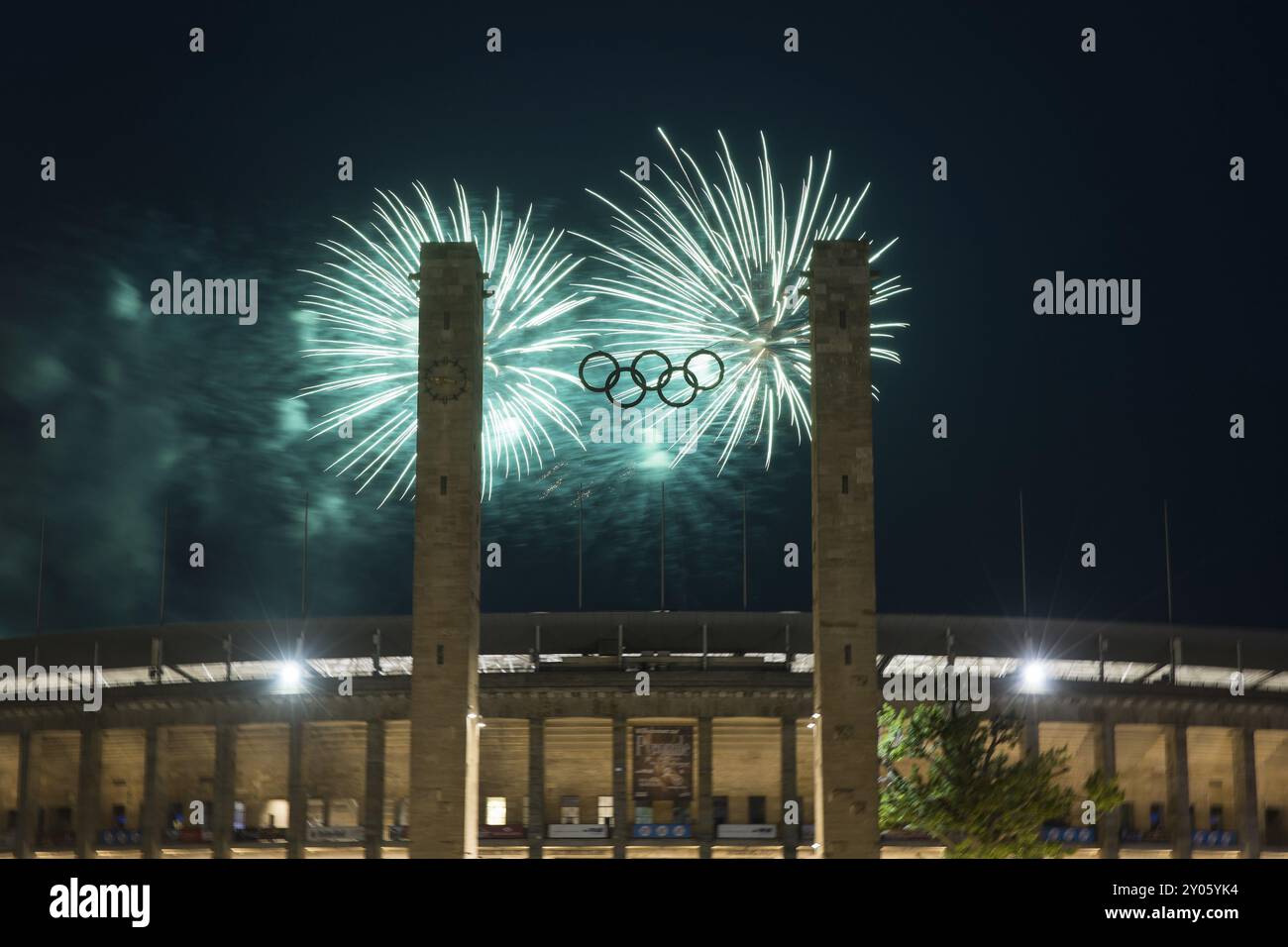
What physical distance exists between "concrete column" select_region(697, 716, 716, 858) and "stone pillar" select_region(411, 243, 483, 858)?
22.7 meters

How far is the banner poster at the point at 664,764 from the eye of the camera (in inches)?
2697

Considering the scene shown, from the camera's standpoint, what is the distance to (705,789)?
67375 millimetres

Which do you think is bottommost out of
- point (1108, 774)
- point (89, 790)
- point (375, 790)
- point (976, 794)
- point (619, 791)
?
point (976, 794)

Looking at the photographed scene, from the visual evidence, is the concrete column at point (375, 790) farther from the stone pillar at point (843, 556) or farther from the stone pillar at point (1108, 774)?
the stone pillar at point (1108, 774)

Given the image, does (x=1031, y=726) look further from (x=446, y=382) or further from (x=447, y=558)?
(x=446, y=382)

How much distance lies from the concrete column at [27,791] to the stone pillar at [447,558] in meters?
35.1

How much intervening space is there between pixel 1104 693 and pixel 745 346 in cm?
2729

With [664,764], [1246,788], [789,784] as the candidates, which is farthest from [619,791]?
[1246,788]

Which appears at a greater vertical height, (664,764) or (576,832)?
(664,764)

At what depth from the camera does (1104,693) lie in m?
69.5

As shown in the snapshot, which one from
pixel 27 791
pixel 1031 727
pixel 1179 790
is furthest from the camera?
pixel 27 791

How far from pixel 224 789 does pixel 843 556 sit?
3689 cm
